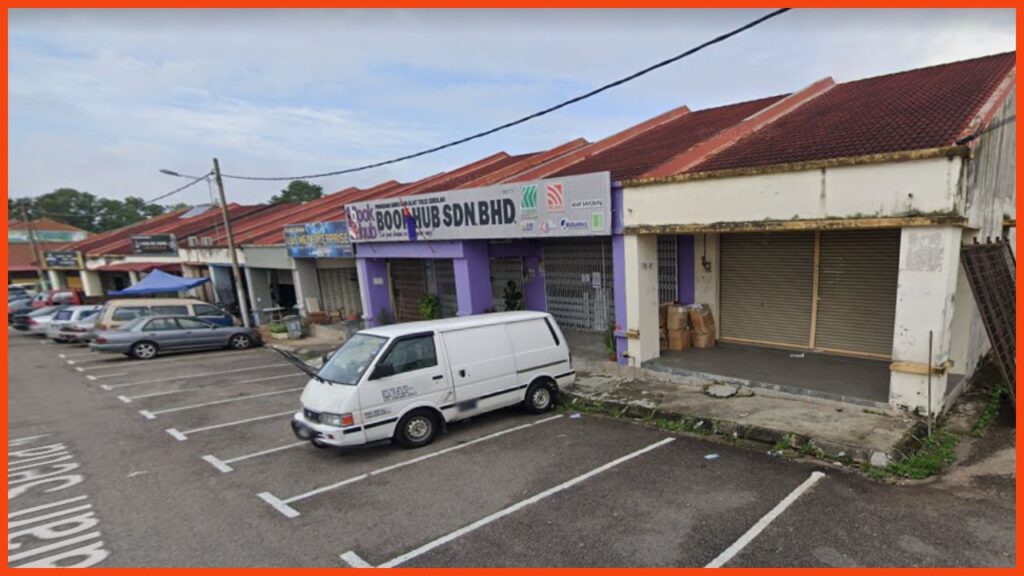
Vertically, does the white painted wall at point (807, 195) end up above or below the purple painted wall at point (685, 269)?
above

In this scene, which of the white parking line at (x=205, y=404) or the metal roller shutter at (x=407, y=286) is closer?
the white parking line at (x=205, y=404)

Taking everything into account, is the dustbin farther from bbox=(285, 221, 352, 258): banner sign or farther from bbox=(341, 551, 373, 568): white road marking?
bbox=(341, 551, 373, 568): white road marking

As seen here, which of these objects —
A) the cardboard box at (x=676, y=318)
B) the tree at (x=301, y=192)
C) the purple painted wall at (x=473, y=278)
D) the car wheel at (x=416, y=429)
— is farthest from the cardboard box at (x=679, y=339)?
the tree at (x=301, y=192)

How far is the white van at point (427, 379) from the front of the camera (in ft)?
21.9

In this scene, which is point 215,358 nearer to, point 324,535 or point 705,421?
point 324,535

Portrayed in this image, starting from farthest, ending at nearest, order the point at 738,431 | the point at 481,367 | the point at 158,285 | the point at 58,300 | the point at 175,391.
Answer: the point at 58,300 → the point at 158,285 → the point at 175,391 → the point at 481,367 → the point at 738,431

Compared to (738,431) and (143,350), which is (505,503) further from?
(143,350)

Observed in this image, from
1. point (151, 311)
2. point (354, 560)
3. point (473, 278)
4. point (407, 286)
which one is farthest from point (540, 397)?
point (151, 311)

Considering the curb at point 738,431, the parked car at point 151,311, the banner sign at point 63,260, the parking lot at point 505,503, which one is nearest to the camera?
the parking lot at point 505,503

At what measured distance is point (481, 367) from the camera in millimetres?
7656

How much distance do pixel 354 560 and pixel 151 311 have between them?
16.8m

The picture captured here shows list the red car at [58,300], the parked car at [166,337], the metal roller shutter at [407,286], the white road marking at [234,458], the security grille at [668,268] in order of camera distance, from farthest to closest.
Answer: the red car at [58,300] → the metal roller shutter at [407,286] → the parked car at [166,337] → the security grille at [668,268] → the white road marking at [234,458]

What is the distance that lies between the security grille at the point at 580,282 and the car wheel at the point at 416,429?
651 centimetres

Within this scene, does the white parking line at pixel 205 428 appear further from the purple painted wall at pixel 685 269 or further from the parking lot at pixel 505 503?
the purple painted wall at pixel 685 269
